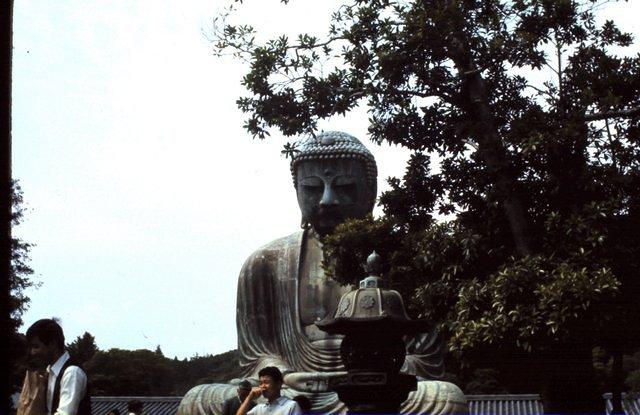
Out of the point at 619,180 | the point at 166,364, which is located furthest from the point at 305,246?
the point at 166,364

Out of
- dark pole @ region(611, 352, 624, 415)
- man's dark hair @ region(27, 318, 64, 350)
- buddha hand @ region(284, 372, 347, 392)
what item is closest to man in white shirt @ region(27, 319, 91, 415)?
man's dark hair @ region(27, 318, 64, 350)

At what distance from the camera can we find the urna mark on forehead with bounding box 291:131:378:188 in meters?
12.5

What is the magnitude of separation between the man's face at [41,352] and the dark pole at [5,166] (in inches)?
28.6

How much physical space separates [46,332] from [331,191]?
777 centimetres

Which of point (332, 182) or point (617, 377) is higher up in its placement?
point (332, 182)

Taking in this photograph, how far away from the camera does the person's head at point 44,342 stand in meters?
4.69

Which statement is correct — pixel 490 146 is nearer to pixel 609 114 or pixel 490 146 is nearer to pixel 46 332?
pixel 609 114

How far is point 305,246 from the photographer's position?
1262cm

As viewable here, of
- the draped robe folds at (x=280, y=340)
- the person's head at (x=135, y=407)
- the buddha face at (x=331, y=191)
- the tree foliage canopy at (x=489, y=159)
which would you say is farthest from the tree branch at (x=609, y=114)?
the person's head at (x=135, y=407)

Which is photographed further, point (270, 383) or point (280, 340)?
point (280, 340)

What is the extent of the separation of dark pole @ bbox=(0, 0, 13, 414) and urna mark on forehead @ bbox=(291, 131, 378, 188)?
27.7 feet

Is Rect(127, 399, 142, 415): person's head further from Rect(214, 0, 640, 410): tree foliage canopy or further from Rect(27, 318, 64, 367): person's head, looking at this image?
Rect(27, 318, 64, 367): person's head

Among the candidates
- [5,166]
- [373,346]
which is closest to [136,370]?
[373,346]

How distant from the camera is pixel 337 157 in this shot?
12453 millimetres
